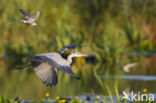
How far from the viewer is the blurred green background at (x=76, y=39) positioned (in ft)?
43.9

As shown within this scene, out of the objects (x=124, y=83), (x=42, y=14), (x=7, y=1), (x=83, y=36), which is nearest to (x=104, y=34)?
(x=83, y=36)

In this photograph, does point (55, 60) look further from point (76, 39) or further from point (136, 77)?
point (76, 39)

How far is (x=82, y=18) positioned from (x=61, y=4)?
1.47 metres

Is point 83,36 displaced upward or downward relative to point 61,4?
downward

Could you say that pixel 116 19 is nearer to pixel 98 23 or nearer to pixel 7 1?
pixel 98 23

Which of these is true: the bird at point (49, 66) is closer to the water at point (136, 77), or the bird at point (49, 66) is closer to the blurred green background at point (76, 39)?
the blurred green background at point (76, 39)

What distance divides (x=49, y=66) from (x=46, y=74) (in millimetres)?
143

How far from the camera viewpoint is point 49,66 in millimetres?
5840

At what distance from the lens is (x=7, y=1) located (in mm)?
17156

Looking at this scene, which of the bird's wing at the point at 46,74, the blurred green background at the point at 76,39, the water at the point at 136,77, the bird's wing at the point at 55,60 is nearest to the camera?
the bird's wing at the point at 55,60

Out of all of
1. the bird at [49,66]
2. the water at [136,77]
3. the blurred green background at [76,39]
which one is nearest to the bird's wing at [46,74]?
the bird at [49,66]

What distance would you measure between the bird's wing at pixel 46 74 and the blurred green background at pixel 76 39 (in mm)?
5973

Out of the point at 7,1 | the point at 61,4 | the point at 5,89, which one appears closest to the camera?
the point at 5,89

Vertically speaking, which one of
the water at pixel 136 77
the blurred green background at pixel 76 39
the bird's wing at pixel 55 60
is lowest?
the water at pixel 136 77
